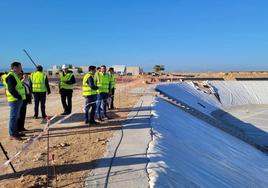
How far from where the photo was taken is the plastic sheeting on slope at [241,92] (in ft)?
155

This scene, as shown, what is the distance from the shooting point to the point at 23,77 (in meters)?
12.4

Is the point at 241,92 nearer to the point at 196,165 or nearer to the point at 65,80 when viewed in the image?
the point at 65,80

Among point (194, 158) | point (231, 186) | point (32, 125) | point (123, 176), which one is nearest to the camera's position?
point (123, 176)

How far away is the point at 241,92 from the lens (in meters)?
51.7

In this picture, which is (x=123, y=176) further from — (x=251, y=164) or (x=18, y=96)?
(x=251, y=164)

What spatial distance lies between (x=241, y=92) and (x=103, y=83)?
42101 mm

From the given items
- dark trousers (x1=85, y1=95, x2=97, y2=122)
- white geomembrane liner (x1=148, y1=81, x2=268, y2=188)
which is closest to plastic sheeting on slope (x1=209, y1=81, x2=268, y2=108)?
white geomembrane liner (x1=148, y1=81, x2=268, y2=188)

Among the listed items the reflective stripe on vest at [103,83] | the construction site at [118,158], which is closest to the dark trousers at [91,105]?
A: the construction site at [118,158]

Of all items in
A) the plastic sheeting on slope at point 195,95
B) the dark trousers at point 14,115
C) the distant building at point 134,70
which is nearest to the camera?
the dark trousers at point 14,115

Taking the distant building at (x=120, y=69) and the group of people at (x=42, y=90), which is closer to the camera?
the group of people at (x=42, y=90)

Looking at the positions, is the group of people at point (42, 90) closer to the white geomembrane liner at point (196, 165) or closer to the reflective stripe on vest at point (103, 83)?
the reflective stripe on vest at point (103, 83)

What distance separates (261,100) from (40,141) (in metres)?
45.8

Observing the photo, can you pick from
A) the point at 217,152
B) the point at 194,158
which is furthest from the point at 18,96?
the point at 217,152

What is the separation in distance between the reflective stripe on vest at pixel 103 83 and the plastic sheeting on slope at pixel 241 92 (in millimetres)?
33889
